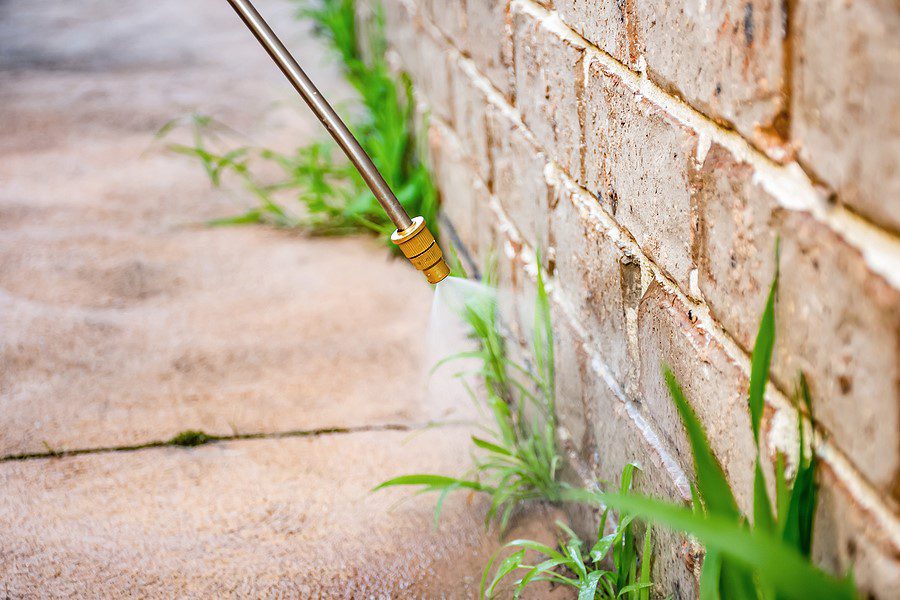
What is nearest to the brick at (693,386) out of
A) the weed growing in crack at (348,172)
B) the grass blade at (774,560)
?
the grass blade at (774,560)

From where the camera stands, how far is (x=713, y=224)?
92 centimetres

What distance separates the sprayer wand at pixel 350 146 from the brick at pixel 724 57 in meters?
0.38

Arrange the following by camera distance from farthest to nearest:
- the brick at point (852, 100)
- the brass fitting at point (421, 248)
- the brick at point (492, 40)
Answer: the brick at point (492, 40) < the brass fitting at point (421, 248) < the brick at point (852, 100)

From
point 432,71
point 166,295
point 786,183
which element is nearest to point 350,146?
point 786,183

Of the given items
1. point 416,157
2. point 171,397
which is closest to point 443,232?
point 416,157

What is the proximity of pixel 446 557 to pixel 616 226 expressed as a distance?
2.19 feet

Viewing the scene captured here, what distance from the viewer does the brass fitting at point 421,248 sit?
4.03 ft

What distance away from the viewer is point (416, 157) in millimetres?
2959

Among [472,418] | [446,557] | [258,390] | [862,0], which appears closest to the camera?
[862,0]

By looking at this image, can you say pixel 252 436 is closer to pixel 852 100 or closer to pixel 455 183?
pixel 455 183

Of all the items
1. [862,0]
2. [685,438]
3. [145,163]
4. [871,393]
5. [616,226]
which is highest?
[862,0]

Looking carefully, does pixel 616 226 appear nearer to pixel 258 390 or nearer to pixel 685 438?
pixel 685 438

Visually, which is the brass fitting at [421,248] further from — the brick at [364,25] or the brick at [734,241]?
the brick at [364,25]

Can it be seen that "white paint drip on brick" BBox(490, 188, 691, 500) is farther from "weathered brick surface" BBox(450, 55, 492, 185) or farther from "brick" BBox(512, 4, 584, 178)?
Answer: "brick" BBox(512, 4, 584, 178)
